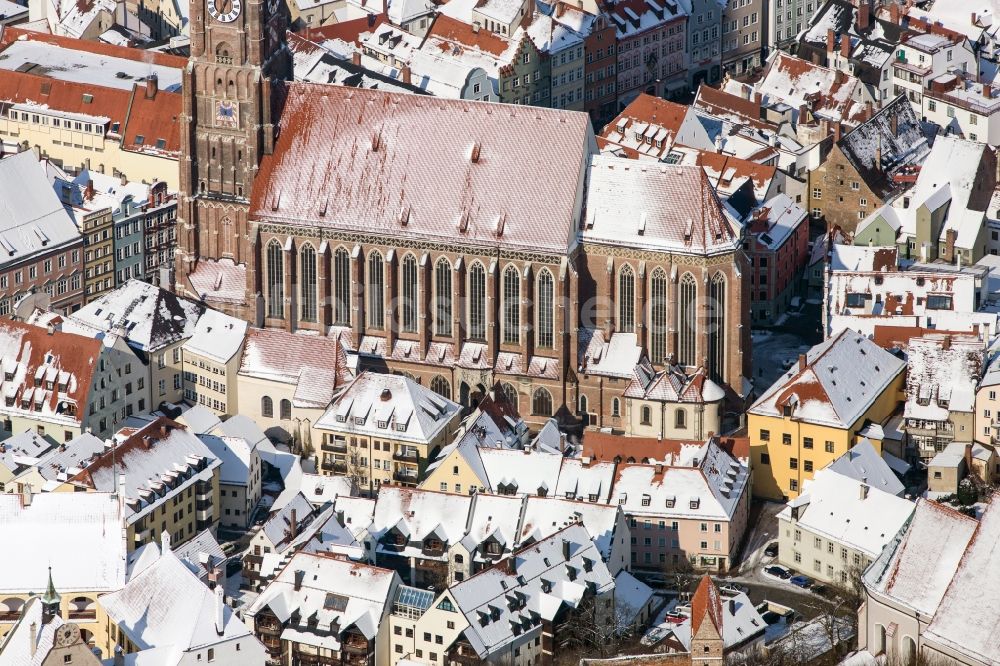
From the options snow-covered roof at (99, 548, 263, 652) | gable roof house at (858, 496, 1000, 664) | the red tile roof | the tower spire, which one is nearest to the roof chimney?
snow-covered roof at (99, 548, 263, 652)

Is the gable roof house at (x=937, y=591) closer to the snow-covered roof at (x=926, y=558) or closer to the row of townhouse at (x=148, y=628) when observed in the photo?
the snow-covered roof at (x=926, y=558)

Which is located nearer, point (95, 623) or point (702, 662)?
point (702, 662)

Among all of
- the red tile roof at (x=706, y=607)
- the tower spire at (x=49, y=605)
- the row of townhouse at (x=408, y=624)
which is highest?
the red tile roof at (x=706, y=607)

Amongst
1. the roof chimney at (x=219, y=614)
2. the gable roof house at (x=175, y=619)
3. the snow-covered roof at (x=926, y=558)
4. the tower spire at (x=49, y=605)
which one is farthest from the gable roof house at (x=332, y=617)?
the snow-covered roof at (x=926, y=558)

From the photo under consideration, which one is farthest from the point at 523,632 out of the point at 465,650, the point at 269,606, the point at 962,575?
the point at 962,575

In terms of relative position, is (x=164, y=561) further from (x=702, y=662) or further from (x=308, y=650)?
(x=702, y=662)

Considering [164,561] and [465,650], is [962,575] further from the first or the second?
[164,561]
